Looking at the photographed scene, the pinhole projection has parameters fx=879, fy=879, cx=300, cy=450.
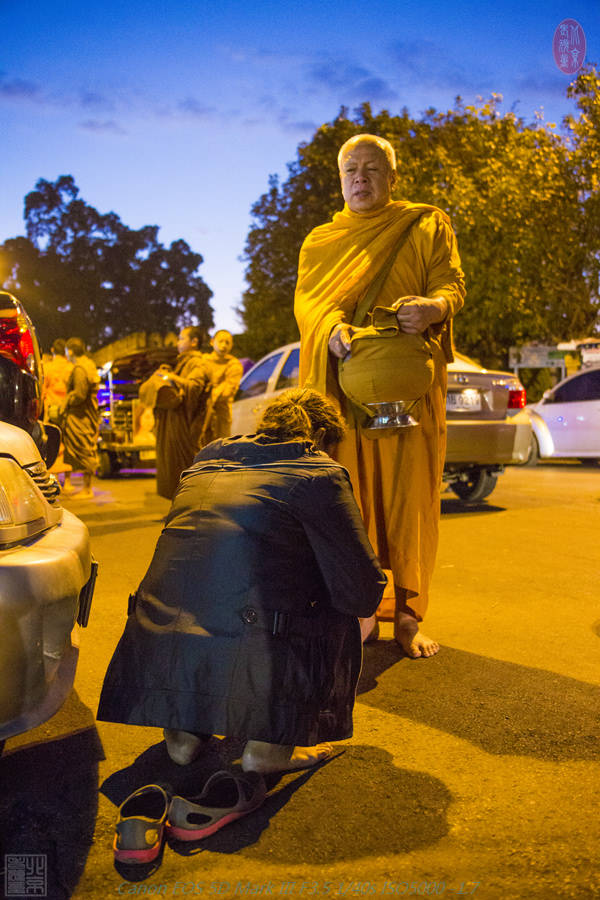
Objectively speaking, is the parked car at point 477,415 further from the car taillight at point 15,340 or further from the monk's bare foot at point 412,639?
the car taillight at point 15,340

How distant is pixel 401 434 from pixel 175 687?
179 cm

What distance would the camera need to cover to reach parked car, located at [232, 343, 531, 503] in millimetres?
7895

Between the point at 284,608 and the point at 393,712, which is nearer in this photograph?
the point at 284,608

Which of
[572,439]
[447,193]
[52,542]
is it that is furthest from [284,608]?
[447,193]

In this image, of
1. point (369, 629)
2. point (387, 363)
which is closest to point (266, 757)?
point (369, 629)

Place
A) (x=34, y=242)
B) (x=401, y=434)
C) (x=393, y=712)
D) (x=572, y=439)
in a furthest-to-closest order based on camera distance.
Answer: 1. (x=34, y=242)
2. (x=572, y=439)
3. (x=401, y=434)
4. (x=393, y=712)

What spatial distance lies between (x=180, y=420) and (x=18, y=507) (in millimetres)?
6280

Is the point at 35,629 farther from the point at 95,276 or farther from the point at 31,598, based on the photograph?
the point at 95,276

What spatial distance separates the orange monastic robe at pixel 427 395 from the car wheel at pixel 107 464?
1155 centimetres

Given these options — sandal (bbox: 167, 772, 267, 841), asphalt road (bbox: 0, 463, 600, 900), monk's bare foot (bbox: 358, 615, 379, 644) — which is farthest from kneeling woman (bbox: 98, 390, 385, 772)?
monk's bare foot (bbox: 358, 615, 379, 644)

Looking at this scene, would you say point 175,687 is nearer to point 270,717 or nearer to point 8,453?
point 270,717

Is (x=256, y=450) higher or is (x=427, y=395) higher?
(x=427, y=395)

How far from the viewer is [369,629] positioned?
3885mm

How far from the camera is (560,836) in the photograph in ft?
7.27
